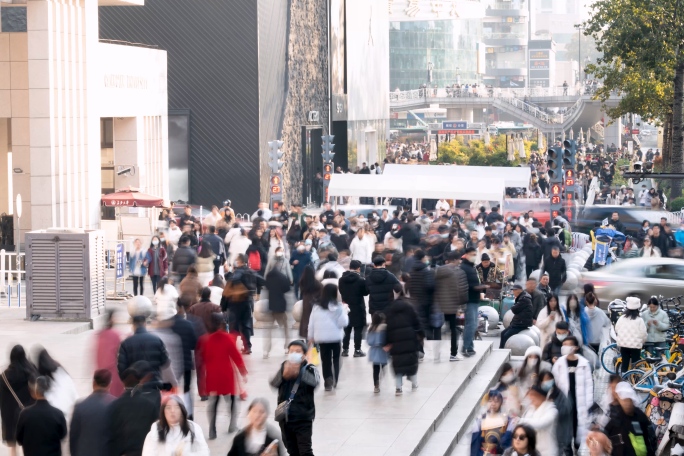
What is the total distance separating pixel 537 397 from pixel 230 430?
12.5 ft

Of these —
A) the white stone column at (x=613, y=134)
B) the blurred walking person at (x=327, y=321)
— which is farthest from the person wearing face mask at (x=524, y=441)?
the white stone column at (x=613, y=134)

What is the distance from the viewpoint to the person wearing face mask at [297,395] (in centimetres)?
1130

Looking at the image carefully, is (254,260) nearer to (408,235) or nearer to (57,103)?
(408,235)

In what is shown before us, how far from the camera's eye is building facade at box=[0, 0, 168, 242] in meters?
27.0

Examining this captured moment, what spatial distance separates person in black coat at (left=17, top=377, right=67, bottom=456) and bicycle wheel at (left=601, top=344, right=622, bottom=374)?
1032 cm

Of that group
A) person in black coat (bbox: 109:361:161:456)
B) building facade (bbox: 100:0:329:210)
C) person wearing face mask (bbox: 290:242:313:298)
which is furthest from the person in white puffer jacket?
building facade (bbox: 100:0:329:210)

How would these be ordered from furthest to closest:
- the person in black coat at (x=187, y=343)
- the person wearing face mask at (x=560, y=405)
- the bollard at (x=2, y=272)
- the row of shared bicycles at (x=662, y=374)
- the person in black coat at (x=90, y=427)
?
the bollard at (x=2, y=272)
the person in black coat at (x=187, y=343)
the row of shared bicycles at (x=662, y=374)
the person wearing face mask at (x=560, y=405)
the person in black coat at (x=90, y=427)

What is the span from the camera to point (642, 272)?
23062mm

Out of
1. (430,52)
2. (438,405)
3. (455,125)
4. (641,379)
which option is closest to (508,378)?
(438,405)

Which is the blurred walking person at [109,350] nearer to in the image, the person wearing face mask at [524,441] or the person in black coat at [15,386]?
the person in black coat at [15,386]

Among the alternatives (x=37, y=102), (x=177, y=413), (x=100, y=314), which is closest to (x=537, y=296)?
(x=100, y=314)

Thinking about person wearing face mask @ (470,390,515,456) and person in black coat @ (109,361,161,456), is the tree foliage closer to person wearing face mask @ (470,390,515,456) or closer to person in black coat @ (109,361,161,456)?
person wearing face mask @ (470,390,515,456)

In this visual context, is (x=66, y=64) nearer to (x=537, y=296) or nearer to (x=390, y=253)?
(x=390, y=253)

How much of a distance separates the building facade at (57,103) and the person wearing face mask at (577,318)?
14128 millimetres
